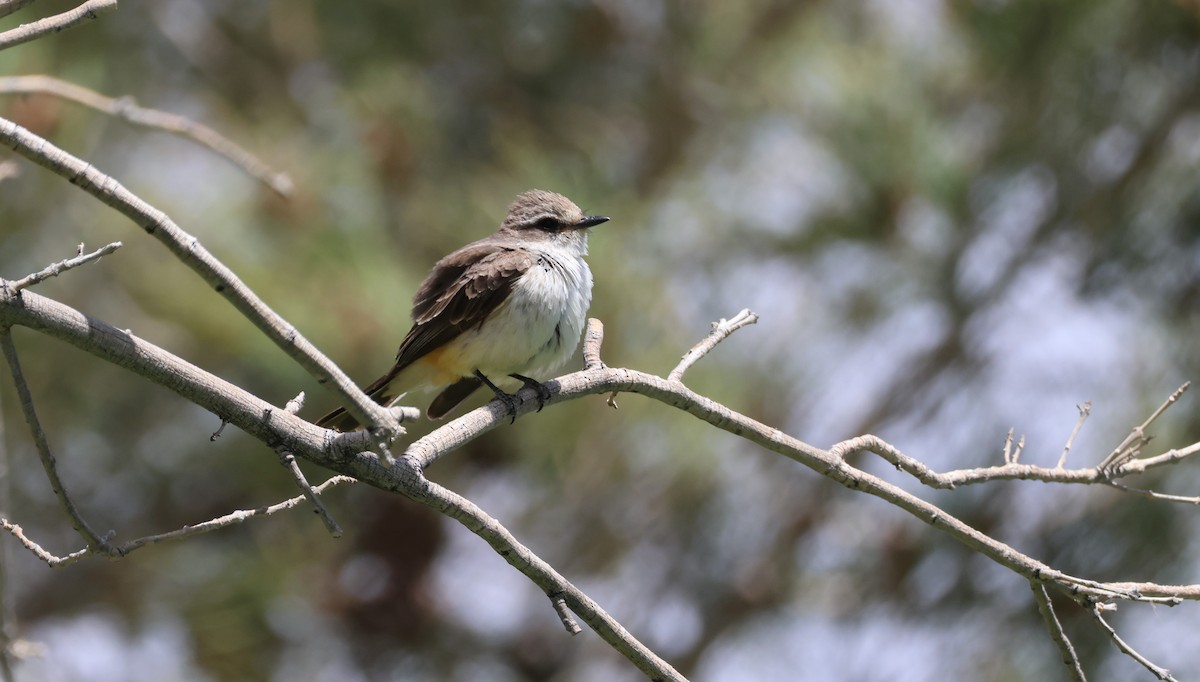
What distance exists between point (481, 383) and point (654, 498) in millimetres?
1496

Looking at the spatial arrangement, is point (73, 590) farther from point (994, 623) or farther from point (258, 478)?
point (994, 623)

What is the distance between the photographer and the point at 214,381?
7.14ft

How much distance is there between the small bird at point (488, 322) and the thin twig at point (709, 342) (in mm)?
942

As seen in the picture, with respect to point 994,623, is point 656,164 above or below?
above

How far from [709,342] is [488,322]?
1274 mm

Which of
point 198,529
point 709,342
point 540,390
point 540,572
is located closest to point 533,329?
point 540,390

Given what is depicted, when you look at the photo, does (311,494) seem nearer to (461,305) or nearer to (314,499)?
(314,499)

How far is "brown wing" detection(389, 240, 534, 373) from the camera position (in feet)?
13.7

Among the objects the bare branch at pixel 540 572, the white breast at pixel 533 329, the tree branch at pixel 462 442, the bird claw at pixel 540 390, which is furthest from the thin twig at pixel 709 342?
the white breast at pixel 533 329

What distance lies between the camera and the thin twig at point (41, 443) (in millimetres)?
1947

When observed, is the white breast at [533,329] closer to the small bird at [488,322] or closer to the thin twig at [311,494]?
the small bird at [488,322]

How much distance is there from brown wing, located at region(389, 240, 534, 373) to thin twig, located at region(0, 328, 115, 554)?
2094mm

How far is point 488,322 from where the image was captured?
414 cm

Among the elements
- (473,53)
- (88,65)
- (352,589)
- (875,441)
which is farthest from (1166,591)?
(473,53)
